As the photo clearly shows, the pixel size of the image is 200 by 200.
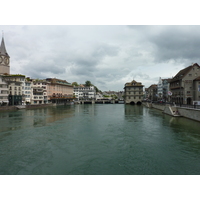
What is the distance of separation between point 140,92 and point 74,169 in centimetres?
9886

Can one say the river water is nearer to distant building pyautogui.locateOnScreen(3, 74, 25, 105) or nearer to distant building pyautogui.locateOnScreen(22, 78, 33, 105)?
distant building pyautogui.locateOnScreen(3, 74, 25, 105)

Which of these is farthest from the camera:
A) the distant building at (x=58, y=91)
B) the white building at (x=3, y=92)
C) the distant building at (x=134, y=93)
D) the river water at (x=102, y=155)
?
the distant building at (x=58, y=91)

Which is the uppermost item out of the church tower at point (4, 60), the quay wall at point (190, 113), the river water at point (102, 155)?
the church tower at point (4, 60)

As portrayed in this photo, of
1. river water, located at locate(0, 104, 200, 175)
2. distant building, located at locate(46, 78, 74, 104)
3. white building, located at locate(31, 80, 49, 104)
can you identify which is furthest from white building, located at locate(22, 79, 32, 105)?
river water, located at locate(0, 104, 200, 175)

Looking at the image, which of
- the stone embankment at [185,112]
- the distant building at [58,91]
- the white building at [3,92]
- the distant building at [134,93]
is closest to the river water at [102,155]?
the stone embankment at [185,112]

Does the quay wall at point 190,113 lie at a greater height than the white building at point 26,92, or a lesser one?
lesser

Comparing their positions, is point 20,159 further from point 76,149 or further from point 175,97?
point 175,97

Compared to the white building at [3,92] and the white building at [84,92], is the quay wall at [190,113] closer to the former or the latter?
the white building at [3,92]

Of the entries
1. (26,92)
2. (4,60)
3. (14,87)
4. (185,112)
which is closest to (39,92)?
(26,92)

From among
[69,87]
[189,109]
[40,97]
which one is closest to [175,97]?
[189,109]

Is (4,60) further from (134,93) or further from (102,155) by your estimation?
(102,155)

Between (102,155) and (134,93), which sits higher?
(134,93)

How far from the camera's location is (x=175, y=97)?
57.3m

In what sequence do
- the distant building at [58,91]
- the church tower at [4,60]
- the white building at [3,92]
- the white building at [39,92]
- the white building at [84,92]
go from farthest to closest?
the white building at [84,92], the distant building at [58,91], the church tower at [4,60], the white building at [39,92], the white building at [3,92]
